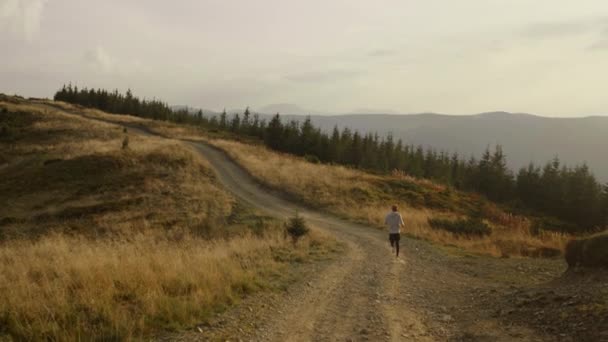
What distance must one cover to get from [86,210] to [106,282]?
19994 millimetres

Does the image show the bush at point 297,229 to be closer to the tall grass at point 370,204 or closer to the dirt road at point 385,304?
the dirt road at point 385,304

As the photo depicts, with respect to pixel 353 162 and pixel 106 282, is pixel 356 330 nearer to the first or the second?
pixel 106 282

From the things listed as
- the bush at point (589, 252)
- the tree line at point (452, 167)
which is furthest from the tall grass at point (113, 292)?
the tree line at point (452, 167)

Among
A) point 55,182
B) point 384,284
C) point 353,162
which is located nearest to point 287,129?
point 353,162

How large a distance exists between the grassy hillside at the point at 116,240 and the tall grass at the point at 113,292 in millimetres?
23

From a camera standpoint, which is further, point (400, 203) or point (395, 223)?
point (400, 203)

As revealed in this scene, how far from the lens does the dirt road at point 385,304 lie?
288 inches

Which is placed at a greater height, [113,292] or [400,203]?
[113,292]

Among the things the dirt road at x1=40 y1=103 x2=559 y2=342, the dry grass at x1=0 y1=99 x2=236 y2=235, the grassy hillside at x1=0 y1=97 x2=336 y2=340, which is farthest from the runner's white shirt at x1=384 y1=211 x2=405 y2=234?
the dry grass at x1=0 y1=99 x2=236 y2=235

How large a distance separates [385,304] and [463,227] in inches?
674

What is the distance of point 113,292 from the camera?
756 cm

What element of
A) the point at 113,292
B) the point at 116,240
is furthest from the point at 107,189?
the point at 113,292

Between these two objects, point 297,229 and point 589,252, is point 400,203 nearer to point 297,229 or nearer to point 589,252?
point 297,229

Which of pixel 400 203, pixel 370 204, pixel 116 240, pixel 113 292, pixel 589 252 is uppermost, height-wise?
pixel 589 252
